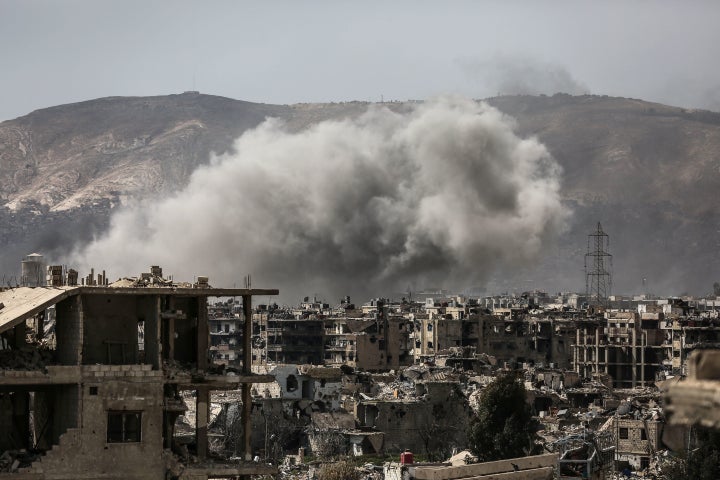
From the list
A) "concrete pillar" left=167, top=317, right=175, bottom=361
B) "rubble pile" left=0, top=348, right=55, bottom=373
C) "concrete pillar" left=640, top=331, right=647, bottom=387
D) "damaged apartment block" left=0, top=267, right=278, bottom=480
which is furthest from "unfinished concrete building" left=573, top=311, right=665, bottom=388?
"rubble pile" left=0, top=348, right=55, bottom=373

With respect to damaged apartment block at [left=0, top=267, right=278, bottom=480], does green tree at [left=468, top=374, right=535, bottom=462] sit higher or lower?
lower

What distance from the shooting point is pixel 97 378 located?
20.9 meters

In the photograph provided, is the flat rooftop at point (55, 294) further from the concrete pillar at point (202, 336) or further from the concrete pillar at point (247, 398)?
the concrete pillar at point (247, 398)

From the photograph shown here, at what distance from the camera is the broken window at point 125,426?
21.0m

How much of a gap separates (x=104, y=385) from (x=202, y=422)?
226 cm

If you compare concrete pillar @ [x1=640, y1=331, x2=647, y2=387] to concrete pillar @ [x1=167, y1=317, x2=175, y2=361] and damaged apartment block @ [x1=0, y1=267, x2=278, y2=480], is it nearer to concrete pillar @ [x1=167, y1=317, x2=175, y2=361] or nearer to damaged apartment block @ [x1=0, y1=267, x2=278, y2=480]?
concrete pillar @ [x1=167, y1=317, x2=175, y2=361]

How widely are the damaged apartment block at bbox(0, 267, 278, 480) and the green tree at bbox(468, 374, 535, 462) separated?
21642 millimetres

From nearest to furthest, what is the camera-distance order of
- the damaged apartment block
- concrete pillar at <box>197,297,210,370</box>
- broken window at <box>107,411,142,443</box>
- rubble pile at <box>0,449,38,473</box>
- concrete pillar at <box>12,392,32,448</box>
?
rubble pile at <box>0,449,38,473</box> < the damaged apartment block < broken window at <box>107,411,142,443</box> < concrete pillar at <box>12,392,32,448</box> < concrete pillar at <box>197,297,210,370</box>

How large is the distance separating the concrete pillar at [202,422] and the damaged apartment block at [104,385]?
1.0 inches

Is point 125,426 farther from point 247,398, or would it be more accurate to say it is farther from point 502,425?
point 502,425

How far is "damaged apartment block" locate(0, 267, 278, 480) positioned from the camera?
67.2 feet

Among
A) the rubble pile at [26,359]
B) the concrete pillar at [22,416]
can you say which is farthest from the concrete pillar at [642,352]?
the rubble pile at [26,359]

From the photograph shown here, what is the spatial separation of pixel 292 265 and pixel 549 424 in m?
114

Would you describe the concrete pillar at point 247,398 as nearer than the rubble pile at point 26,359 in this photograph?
No
